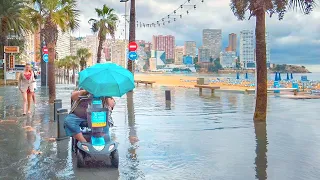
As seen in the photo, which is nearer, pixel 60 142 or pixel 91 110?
pixel 91 110

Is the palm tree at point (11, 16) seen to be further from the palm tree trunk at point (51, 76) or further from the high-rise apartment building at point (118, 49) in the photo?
the high-rise apartment building at point (118, 49)

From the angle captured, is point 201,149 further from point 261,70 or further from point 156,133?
point 261,70

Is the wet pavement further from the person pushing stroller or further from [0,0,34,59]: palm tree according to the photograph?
[0,0,34,59]: palm tree

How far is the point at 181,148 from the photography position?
8.13 metres

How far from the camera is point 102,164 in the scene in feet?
21.7

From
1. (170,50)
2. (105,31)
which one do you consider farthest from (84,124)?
(170,50)

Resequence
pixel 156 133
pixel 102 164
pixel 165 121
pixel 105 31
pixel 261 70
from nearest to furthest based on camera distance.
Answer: pixel 102 164 < pixel 156 133 < pixel 261 70 < pixel 165 121 < pixel 105 31

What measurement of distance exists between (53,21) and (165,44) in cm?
9194

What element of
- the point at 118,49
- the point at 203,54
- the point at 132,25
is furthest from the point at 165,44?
the point at 132,25

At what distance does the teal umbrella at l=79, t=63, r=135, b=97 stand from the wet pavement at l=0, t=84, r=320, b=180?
3.98ft

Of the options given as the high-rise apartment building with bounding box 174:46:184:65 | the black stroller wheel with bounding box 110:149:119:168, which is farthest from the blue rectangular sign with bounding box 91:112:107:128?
the high-rise apartment building with bounding box 174:46:184:65

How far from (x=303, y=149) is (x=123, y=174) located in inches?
151

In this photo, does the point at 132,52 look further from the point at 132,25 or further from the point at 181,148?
the point at 181,148

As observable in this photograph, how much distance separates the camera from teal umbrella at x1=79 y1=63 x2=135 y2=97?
6184 mm
